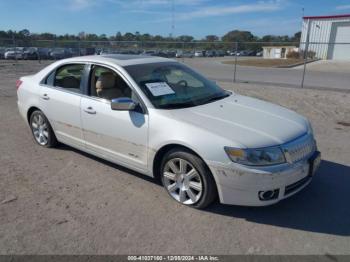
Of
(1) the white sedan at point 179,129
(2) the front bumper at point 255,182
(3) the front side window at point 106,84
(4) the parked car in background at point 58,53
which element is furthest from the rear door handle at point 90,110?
(4) the parked car in background at point 58,53

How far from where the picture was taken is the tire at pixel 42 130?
16.8ft

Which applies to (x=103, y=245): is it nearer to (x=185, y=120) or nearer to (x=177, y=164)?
(x=177, y=164)

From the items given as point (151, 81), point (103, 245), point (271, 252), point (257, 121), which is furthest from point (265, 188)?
point (151, 81)

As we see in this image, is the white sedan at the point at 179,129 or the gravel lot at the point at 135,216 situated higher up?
the white sedan at the point at 179,129

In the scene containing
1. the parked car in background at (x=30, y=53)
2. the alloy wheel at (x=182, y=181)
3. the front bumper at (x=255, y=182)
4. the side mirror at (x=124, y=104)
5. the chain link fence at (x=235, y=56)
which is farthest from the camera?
the parked car in background at (x=30, y=53)

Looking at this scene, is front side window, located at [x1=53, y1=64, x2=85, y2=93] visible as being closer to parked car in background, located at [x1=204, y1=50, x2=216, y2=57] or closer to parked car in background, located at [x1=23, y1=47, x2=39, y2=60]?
parked car in background, located at [x1=23, y1=47, x2=39, y2=60]

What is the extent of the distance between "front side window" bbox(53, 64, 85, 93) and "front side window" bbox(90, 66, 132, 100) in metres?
0.26

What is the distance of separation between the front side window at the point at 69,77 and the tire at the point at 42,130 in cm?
66

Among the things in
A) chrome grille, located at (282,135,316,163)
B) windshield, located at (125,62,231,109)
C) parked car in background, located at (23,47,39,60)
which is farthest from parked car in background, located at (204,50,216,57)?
chrome grille, located at (282,135,316,163)

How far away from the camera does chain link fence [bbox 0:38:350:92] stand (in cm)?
1619

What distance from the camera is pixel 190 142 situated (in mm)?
3242

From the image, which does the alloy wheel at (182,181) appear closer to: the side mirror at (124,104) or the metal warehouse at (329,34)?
the side mirror at (124,104)

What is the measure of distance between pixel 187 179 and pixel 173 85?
1.34 m

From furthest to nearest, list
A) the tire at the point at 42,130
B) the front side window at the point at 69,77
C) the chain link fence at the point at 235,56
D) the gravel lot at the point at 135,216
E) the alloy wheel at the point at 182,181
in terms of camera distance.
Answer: the chain link fence at the point at 235,56 → the tire at the point at 42,130 → the front side window at the point at 69,77 → the alloy wheel at the point at 182,181 → the gravel lot at the point at 135,216
